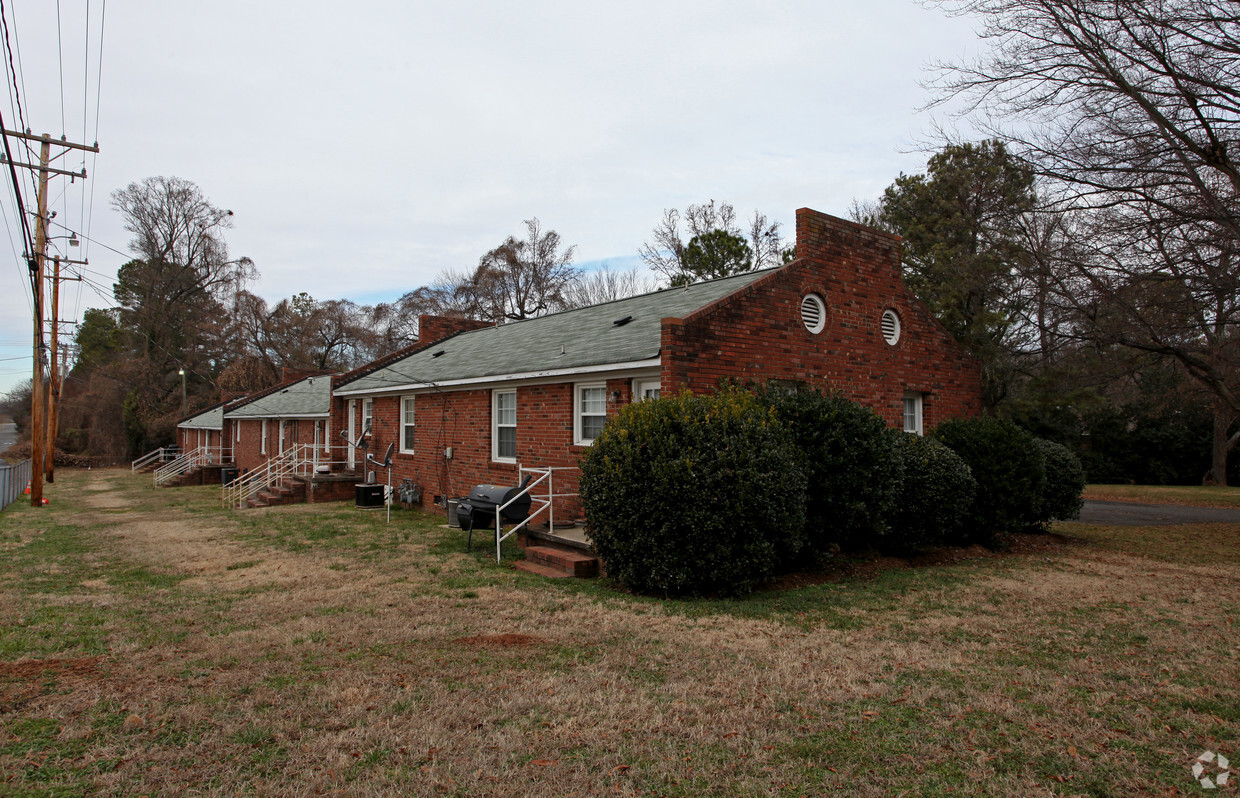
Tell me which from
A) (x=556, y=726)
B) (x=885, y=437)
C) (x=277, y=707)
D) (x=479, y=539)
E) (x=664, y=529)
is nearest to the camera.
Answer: (x=556, y=726)

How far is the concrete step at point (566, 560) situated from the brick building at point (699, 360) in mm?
1445

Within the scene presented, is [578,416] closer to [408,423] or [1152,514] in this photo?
A: [408,423]

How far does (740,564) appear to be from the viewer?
307 inches

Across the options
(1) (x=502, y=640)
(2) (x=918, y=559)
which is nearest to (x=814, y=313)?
(2) (x=918, y=559)

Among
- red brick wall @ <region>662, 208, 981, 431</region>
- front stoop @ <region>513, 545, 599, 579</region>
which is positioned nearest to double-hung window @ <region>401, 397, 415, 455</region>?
front stoop @ <region>513, 545, 599, 579</region>

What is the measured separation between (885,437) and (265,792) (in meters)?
8.02

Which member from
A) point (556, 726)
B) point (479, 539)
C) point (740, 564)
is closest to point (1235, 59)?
point (740, 564)

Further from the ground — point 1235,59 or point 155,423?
point 1235,59

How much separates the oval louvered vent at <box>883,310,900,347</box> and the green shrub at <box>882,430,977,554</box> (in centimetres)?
376

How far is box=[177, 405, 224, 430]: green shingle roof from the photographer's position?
35487mm

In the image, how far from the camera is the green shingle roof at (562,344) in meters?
11.9

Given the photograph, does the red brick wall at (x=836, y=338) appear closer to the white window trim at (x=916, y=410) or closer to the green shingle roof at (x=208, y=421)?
the white window trim at (x=916, y=410)

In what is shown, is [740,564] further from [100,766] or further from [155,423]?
[155,423]

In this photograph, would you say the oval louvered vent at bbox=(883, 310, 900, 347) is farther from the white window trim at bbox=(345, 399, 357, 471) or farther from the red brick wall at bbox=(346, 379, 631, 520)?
the white window trim at bbox=(345, 399, 357, 471)
